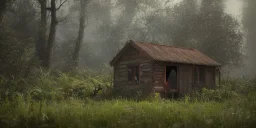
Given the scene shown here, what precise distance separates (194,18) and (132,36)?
11838 mm

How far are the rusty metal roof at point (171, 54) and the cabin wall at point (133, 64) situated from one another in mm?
578

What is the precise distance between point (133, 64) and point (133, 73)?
0.71 m

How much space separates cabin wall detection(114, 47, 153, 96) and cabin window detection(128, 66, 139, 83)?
24 centimetres

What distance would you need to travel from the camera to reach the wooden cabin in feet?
68.7

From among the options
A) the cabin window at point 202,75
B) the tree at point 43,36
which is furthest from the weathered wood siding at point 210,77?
the tree at point 43,36

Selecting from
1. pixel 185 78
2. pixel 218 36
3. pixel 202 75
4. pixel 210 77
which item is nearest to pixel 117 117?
pixel 185 78

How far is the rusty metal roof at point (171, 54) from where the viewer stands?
21000mm

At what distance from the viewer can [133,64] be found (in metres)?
22.5

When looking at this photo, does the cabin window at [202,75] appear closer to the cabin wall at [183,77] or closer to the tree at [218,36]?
the cabin wall at [183,77]

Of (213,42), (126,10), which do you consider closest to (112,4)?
(126,10)

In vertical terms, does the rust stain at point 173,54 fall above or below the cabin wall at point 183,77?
above

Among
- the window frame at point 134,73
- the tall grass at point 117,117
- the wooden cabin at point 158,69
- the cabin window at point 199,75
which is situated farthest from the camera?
the cabin window at point 199,75

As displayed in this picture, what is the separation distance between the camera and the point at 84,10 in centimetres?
3412

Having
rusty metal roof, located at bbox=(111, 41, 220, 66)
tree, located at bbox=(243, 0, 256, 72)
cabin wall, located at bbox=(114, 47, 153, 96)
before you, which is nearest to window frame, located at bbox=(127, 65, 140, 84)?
cabin wall, located at bbox=(114, 47, 153, 96)
